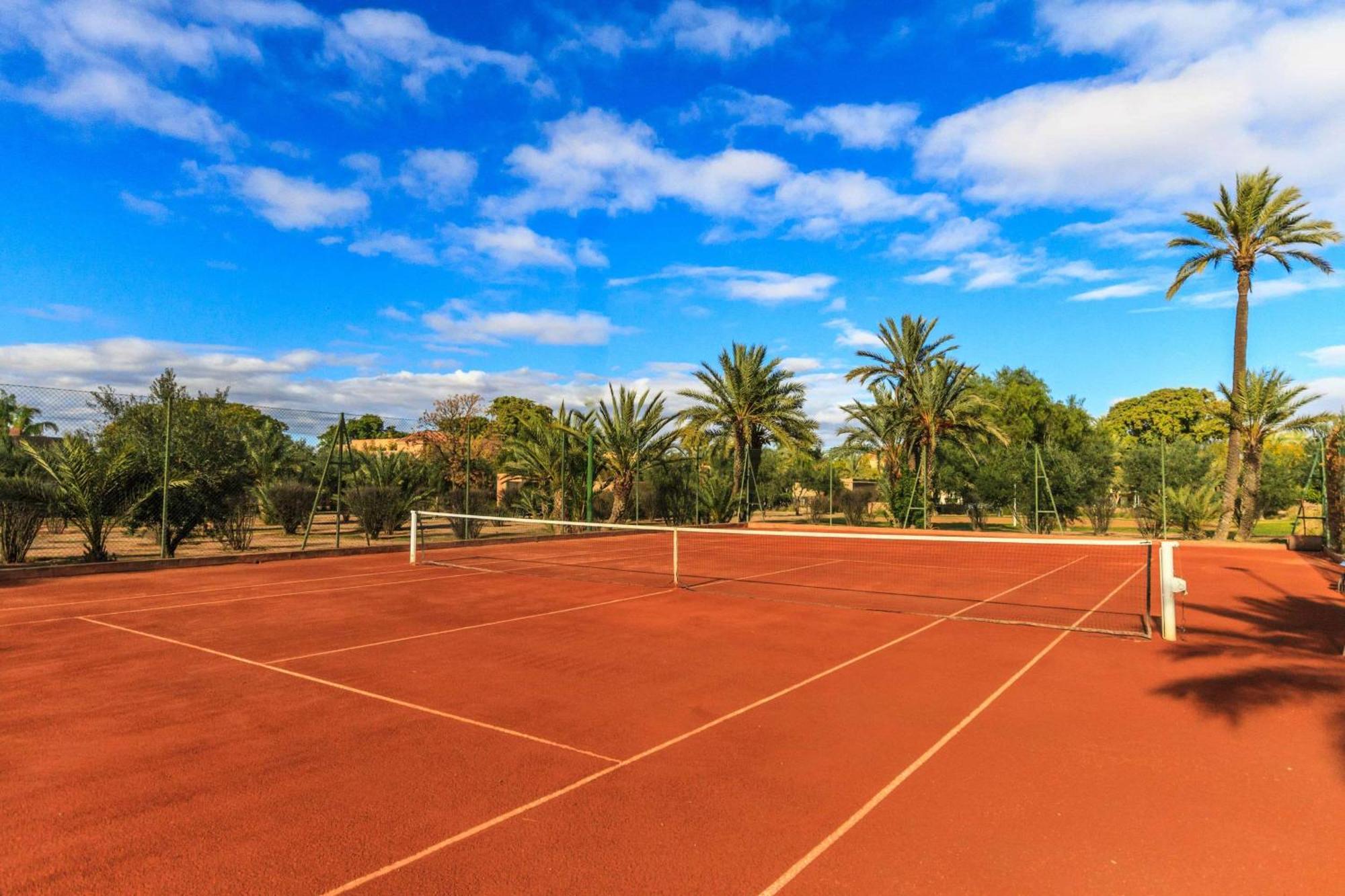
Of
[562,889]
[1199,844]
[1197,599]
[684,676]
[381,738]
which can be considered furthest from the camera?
[1197,599]

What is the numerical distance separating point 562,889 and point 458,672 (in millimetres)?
3767

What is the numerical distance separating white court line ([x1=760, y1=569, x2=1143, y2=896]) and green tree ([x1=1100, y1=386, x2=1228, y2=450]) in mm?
64920

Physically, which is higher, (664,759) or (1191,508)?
(1191,508)

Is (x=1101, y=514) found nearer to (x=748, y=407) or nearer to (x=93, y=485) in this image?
(x=748, y=407)

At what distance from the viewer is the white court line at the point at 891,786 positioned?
335cm

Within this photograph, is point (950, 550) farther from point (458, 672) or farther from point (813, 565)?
point (458, 672)

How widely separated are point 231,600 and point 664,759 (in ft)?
27.6

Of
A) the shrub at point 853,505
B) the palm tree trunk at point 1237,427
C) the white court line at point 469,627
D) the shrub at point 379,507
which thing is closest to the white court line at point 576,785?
the white court line at point 469,627

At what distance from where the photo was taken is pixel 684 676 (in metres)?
6.61

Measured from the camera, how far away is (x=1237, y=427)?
75.8ft

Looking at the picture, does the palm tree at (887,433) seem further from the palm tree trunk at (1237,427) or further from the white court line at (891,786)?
the white court line at (891,786)

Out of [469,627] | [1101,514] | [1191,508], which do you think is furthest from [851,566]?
[1101,514]

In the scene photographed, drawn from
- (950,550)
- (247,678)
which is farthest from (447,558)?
(950,550)

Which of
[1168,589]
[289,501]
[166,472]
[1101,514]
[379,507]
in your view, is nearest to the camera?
[1168,589]
